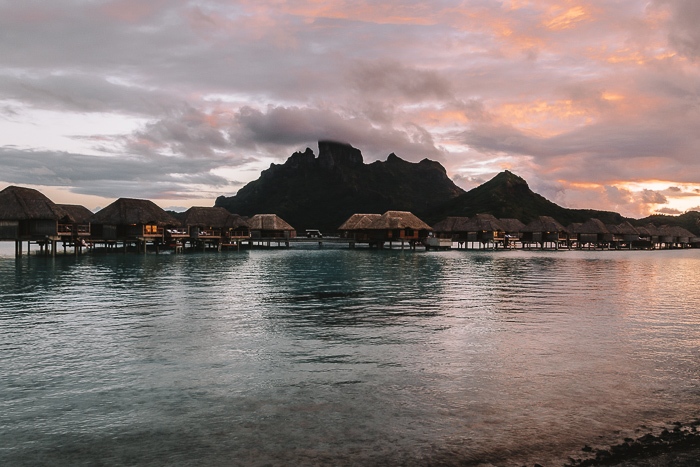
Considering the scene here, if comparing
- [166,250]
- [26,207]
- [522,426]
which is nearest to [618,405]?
[522,426]

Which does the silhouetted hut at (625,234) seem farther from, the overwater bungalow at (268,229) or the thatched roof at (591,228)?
the overwater bungalow at (268,229)

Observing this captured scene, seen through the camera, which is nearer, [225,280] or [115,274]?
[225,280]

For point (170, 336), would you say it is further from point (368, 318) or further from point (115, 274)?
point (115, 274)

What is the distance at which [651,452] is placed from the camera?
7.44 m

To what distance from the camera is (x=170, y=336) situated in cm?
1590

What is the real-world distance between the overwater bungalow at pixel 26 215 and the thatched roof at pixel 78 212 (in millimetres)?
9028

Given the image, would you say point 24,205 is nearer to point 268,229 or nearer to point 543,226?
point 268,229

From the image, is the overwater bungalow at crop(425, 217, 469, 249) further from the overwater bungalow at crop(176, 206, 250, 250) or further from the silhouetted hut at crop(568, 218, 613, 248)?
the overwater bungalow at crop(176, 206, 250, 250)

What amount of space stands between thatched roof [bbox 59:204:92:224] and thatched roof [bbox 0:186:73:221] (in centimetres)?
902

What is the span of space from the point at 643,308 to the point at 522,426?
18.0 metres

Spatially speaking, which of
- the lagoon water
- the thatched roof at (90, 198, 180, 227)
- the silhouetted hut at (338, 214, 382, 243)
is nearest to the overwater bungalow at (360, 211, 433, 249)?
the silhouetted hut at (338, 214, 382, 243)

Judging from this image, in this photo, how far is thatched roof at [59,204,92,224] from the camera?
229ft

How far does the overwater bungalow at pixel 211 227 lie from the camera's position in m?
83.5

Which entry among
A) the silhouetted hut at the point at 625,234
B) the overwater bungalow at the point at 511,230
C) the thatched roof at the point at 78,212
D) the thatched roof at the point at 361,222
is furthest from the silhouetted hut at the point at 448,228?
the thatched roof at the point at 78,212
